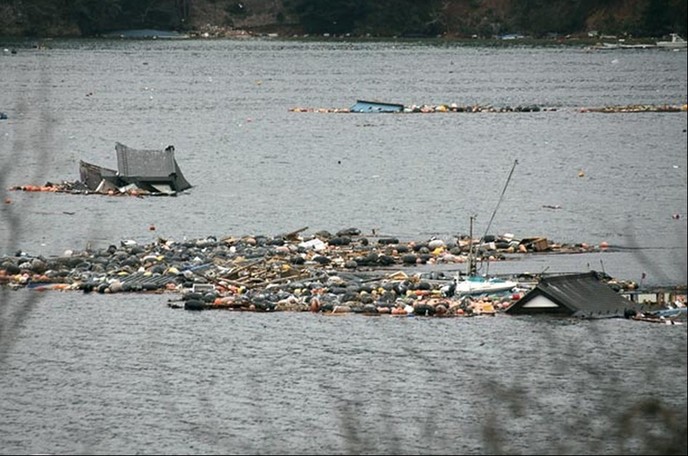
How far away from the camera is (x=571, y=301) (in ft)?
113

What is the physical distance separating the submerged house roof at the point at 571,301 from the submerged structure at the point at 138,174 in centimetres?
2655

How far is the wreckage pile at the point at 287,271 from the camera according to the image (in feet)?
119

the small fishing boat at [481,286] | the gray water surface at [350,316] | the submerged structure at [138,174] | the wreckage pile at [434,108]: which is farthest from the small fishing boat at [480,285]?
the wreckage pile at [434,108]

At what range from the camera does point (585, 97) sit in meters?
116

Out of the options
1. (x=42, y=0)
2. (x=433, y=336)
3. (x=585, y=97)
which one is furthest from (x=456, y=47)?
(x=433, y=336)

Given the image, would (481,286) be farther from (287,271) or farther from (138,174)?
(138,174)

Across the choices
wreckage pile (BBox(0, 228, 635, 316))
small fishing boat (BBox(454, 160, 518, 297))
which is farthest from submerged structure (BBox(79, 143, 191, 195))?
small fishing boat (BBox(454, 160, 518, 297))

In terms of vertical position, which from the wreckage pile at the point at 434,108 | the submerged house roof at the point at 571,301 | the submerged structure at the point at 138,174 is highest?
the wreckage pile at the point at 434,108

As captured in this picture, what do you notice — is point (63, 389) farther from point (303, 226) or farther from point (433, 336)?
point (303, 226)

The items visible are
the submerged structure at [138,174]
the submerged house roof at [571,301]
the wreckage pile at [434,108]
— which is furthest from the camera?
the wreckage pile at [434,108]

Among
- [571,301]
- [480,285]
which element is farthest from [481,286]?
[571,301]

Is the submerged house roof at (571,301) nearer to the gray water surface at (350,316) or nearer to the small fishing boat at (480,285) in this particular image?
the gray water surface at (350,316)

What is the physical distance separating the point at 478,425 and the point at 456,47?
173035 millimetres

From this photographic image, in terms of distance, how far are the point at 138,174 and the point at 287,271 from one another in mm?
21962
